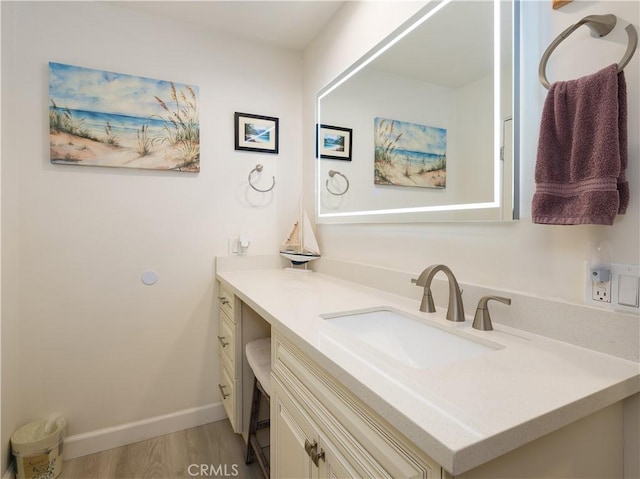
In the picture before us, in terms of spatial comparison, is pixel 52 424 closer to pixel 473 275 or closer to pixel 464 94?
pixel 473 275

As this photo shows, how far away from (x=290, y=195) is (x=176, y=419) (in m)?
1.52

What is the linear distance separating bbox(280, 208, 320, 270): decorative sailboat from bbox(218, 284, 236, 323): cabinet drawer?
436mm

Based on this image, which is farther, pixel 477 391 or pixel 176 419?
pixel 176 419

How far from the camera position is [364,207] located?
1696mm

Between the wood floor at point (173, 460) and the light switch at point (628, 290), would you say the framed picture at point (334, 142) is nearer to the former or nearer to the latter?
the light switch at point (628, 290)

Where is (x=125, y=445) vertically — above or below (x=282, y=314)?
below

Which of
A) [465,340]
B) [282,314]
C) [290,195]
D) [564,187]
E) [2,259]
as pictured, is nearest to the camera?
[564,187]

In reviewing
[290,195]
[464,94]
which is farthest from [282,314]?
[290,195]

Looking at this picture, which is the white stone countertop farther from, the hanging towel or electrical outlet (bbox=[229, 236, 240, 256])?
electrical outlet (bbox=[229, 236, 240, 256])

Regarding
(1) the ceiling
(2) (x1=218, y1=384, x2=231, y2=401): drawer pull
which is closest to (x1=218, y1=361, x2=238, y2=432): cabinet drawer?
(2) (x1=218, y1=384, x2=231, y2=401): drawer pull

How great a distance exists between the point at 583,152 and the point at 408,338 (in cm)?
72

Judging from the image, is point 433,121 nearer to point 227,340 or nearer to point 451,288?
point 451,288

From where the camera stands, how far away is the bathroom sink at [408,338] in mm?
952

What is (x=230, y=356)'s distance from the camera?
1780mm
